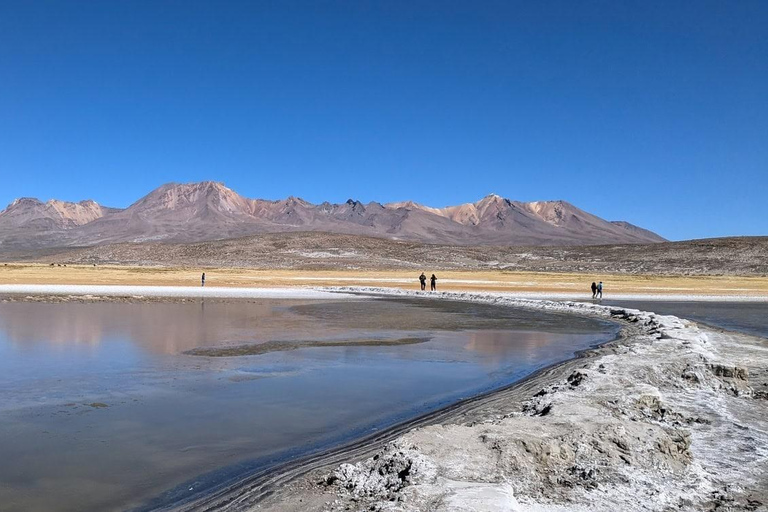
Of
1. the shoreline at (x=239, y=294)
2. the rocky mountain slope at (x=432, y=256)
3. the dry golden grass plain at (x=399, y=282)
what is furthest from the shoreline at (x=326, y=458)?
the rocky mountain slope at (x=432, y=256)

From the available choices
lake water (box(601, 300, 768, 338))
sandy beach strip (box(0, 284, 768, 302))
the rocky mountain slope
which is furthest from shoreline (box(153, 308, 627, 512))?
the rocky mountain slope

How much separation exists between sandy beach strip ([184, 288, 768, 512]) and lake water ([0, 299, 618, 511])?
3.67 feet

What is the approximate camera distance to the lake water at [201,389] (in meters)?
7.19

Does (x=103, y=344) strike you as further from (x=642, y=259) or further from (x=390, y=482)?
(x=642, y=259)

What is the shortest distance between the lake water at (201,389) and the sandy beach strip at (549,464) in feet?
3.67

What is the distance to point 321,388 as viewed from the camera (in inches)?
473

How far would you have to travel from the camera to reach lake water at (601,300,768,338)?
25672 mm

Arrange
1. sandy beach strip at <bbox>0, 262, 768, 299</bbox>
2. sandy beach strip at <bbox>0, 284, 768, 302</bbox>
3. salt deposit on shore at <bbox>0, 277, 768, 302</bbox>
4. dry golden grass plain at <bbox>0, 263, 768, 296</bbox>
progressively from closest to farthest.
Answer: sandy beach strip at <bbox>0, 284, 768, 302</bbox> < salt deposit on shore at <bbox>0, 277, 768, 302</bbox> < sandy beach strip at <bbox>0, 262, 768, 299</bbox> < dry golden grass plain at <bbox>0, 263, 768, 296</bbox>

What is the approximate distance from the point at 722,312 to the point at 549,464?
3169 cm

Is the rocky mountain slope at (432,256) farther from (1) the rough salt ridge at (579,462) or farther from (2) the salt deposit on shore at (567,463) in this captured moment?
(1) the rough salt ridge at (579,462)

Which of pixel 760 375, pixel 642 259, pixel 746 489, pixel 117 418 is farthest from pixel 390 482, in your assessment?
pixel 642 259

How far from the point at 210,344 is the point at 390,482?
12.8m

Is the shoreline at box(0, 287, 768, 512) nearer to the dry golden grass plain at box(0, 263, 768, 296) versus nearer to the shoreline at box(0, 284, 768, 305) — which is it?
the shoreline at box(0, 284, 768, 305)

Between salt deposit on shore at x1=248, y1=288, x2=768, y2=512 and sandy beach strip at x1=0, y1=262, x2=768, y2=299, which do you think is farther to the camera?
sandy beach strip at x1=0, y1=262, x2=768, y2=299
